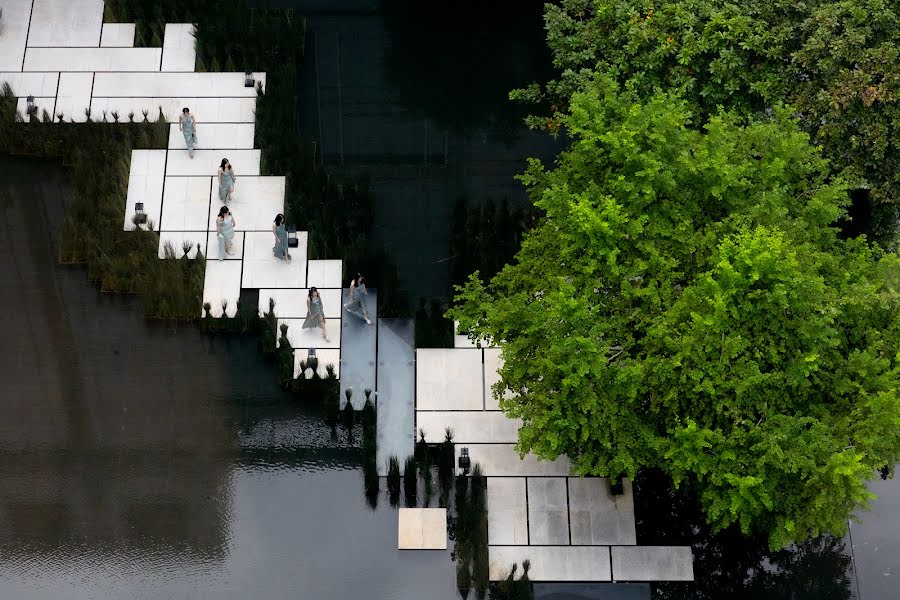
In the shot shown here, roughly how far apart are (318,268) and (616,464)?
804 cm

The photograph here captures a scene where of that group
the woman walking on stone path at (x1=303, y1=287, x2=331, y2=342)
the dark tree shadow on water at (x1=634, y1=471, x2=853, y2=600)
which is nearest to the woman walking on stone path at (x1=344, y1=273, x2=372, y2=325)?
the woman walking on stone path at (x1=303, y1=287, x2=331, y2=342)

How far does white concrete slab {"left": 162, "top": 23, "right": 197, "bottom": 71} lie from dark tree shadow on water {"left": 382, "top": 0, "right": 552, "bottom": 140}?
4288 millimetres

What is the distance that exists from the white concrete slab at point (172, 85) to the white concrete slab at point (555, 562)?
11551mm

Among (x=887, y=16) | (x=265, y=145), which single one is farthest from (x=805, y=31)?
(x=265, y=145)

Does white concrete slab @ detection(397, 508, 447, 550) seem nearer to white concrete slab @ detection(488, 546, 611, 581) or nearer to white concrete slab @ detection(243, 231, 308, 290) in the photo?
white concrete slab @ detection(488, 546, 611, 581)

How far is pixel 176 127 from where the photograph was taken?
29.7 meters

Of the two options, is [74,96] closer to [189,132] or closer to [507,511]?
[189,132]

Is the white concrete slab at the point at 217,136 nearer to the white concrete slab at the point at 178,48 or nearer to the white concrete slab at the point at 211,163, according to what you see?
the white concrete slab at the point at 211,163

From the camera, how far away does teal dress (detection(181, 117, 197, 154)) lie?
28750 millimetres

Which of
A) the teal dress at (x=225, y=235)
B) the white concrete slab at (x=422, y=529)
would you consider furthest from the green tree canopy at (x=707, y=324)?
the teal dress at (x=225, y=235)

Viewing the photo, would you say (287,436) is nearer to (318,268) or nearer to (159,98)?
(318,268)

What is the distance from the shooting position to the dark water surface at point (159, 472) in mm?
24703

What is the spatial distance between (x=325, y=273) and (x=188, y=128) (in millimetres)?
4224

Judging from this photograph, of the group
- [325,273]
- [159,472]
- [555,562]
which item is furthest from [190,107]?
[555,562]
